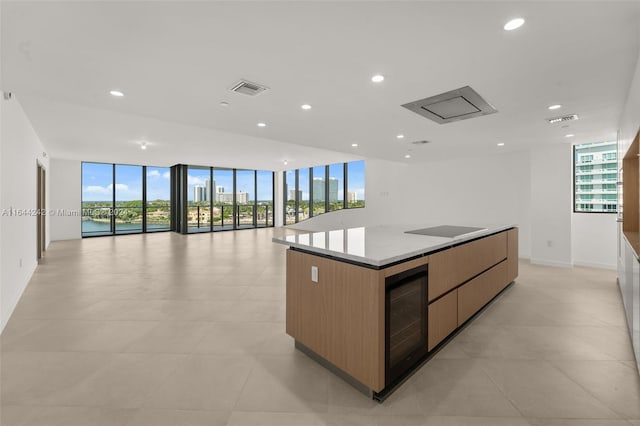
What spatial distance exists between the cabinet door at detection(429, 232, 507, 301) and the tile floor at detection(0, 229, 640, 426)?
1.77 ft

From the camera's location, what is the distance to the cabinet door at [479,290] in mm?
2744

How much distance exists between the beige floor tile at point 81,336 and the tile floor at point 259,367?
0.02 m

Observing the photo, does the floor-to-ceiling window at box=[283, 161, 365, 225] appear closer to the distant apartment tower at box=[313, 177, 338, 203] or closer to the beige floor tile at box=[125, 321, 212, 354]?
the distant apartment tower at box=[313, 177, 338, 203]

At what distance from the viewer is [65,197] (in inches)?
370

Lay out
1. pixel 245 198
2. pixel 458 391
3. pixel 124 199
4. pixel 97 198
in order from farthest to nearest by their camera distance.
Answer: pixel 245 198 → pixel 124 199 → pixel 97 198 → pixel 458 391

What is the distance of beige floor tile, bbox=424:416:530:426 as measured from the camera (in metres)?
1.65

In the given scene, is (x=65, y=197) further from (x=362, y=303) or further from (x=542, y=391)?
(x=542, y=391)

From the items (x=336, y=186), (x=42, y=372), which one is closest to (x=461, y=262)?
(x=42, y=372)

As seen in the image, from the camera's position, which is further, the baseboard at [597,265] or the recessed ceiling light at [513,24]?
the baseboard at [597,265]

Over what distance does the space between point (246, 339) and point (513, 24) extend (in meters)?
3.13

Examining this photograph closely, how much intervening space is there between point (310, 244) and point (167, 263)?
4.77 meters

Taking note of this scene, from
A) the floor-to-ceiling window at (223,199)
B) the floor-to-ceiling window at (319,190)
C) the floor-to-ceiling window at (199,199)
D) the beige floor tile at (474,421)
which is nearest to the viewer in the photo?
the beige floor tile at (474,421)

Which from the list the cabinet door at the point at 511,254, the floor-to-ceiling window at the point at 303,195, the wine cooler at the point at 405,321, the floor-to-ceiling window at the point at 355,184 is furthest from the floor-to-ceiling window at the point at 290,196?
the wine cooler at the point at 405,321

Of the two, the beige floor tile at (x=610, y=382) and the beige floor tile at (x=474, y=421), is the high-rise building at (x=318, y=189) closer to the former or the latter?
the beige floor tile at (x=610, y=382)
